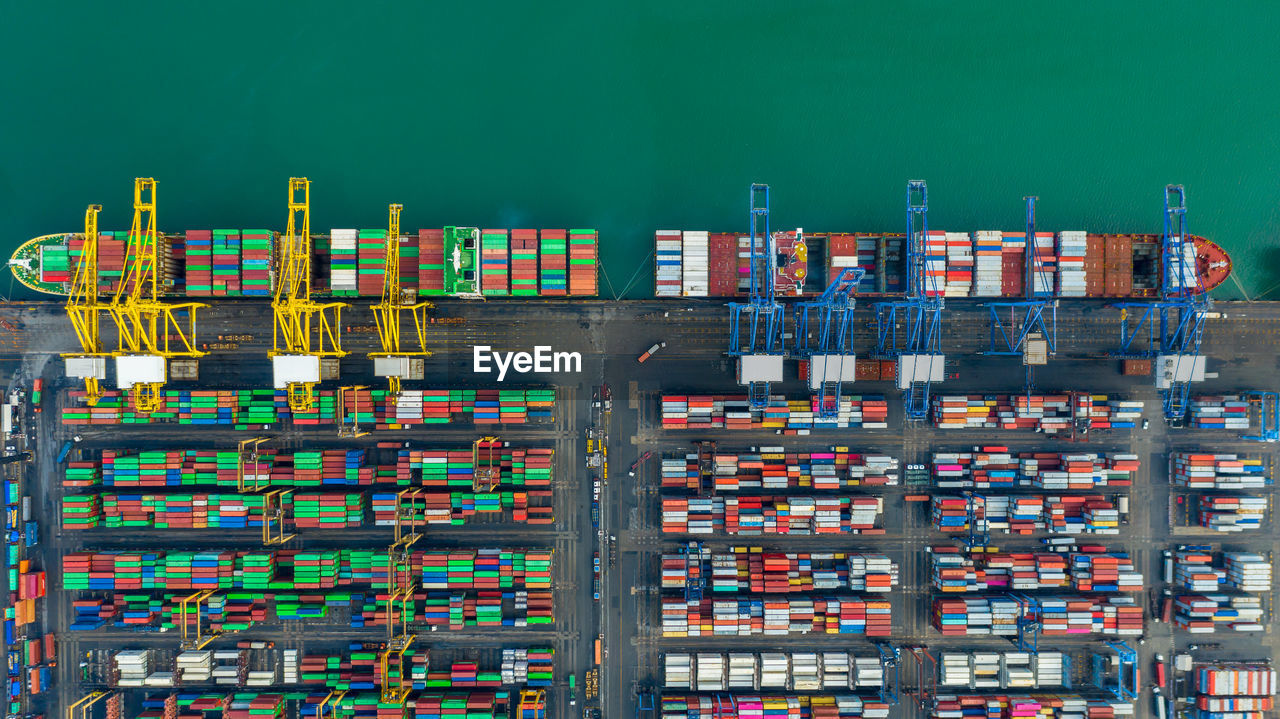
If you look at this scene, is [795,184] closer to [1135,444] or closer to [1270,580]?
[1135,444]

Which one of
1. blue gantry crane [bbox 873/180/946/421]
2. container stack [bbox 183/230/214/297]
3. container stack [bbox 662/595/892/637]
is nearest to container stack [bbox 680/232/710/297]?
blue gantry crane [bbox 873/180/946/421]

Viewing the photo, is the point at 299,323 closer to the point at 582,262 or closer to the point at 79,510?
the point at 582,262

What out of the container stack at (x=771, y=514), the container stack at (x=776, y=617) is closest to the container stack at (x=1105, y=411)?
the container stack at (x=771, y=514)

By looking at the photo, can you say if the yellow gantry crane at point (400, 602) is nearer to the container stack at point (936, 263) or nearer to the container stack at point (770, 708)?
the container stack at point (770, 708)

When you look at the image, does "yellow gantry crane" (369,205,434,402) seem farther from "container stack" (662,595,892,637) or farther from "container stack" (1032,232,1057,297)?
"container stack" (1032,232,1057,297)

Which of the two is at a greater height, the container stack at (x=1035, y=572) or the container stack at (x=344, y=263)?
the container stack at (x=344, y=263)

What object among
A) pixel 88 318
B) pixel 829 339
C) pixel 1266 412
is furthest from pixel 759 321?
pixel 88 318
